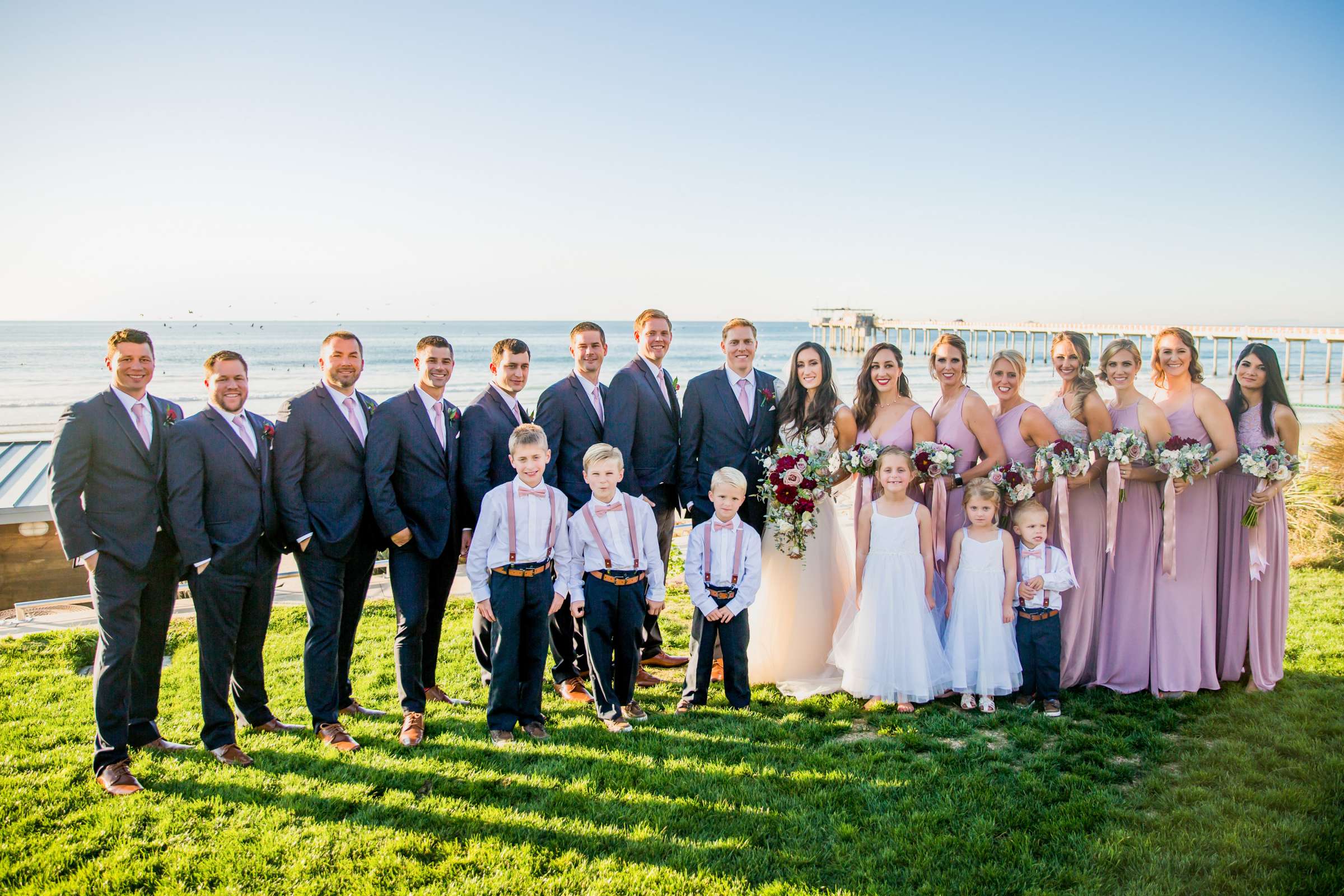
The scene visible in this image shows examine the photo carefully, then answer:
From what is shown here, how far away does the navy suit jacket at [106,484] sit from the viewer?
14.9ft

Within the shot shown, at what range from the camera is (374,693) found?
6305 mm

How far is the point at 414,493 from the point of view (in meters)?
5.52

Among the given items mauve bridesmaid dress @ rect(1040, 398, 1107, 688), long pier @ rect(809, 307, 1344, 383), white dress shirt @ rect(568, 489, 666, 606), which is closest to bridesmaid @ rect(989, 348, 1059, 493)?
mauve bridesmaid dress @ rect(1040, 398, 1107, 688)

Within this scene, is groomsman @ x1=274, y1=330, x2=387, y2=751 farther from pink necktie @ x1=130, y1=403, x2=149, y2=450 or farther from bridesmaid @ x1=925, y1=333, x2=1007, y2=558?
bridesmaid @ x1=925, y1=333, x2=1007, y2=558

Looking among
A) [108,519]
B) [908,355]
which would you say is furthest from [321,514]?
[908,355]

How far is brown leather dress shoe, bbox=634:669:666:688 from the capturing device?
6508mm

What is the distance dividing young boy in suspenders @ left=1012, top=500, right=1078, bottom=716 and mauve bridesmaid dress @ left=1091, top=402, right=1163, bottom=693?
2.05ft

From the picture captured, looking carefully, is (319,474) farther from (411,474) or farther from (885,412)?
(885,412)

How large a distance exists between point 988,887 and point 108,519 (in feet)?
17.2

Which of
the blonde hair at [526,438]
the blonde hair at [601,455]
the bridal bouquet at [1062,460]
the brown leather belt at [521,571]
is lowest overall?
the brown leather belt at [521,571]

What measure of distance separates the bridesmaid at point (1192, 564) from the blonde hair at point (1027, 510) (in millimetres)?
1011

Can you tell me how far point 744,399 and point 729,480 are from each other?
1042mm

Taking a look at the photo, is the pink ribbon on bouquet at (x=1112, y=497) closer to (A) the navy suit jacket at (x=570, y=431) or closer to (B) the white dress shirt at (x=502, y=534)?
(A) the navy suit jacket at (x=570, y=431)

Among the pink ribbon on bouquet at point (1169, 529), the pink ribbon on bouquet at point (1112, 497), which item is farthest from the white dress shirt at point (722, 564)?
the pink ribbon on bouquet at point (1169, 529)
